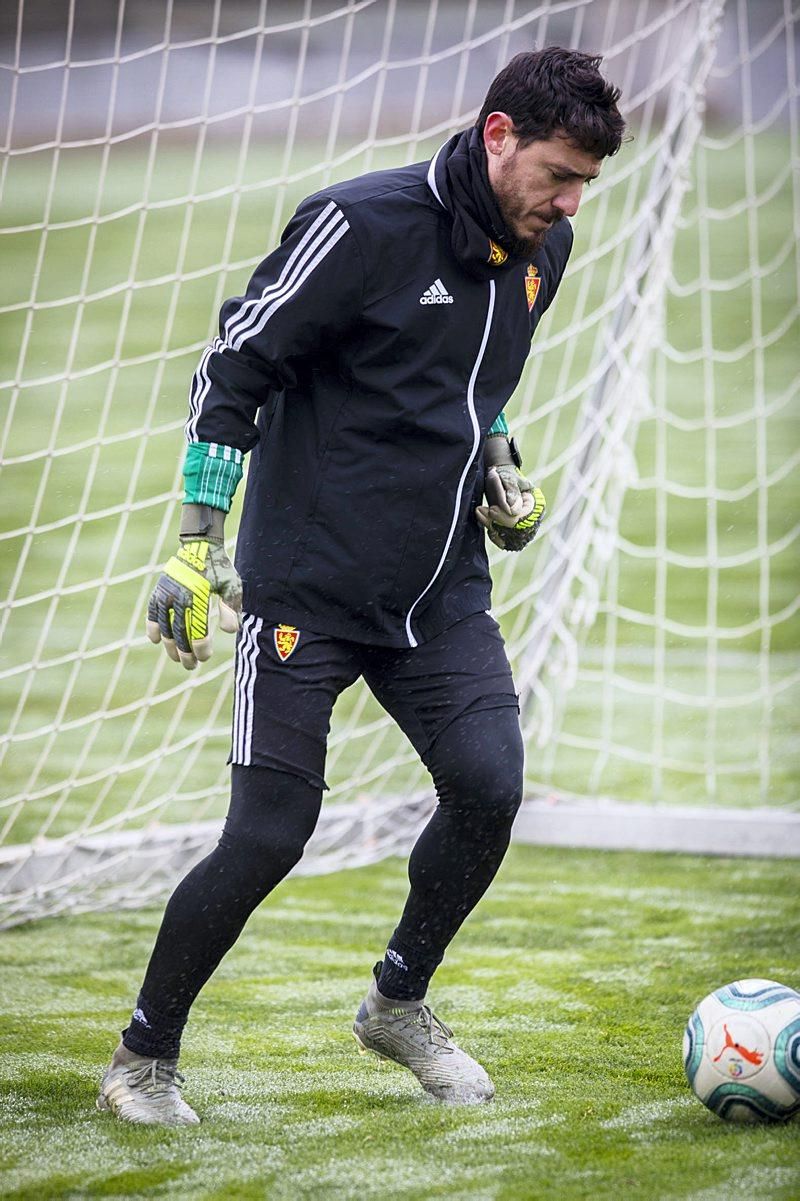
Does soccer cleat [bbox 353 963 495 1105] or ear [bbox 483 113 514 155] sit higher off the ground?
ear [bbox 483 113 514 155]

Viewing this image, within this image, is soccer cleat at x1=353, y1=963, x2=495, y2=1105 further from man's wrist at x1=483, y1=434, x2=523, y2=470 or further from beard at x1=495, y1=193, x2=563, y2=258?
beard at x1=495, y1=193, x2=563, y2=258

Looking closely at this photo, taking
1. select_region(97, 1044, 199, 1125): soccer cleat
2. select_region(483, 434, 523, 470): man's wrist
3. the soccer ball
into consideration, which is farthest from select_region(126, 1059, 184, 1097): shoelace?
select_region(483, 434, 523, 470): man's wrist

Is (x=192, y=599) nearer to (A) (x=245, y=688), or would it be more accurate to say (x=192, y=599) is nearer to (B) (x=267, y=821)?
(A) (x=245, y=688)

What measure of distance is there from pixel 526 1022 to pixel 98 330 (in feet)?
29.9

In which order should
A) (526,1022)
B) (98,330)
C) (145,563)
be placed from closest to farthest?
(526,1022), (145,563), (98,330)

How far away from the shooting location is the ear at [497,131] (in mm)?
2635

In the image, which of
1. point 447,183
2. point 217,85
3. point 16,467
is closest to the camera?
point 447,183

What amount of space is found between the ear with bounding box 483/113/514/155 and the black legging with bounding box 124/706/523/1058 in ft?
3.24

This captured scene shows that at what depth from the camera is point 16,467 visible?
8.98 meters

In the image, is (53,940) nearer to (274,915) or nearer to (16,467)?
(274,915)

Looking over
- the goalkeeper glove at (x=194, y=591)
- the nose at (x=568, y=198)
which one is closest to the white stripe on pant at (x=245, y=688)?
the goalkeeper glove at (x=194, y=591)

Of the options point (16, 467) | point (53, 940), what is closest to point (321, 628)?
point (53, 940)

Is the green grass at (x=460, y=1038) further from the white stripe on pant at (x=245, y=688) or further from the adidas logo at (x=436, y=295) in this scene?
the adidas logo at (x=436, y=295)

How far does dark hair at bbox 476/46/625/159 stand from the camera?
258 cm
